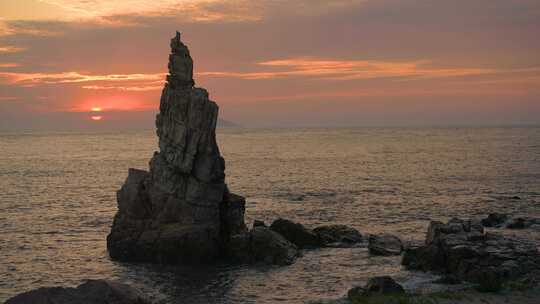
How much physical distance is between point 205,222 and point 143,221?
18.7 ft

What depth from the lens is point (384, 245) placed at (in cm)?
5169

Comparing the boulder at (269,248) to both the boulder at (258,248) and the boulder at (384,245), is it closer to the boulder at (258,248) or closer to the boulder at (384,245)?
the boulder at (258,248)

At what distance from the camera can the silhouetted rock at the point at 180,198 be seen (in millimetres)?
49781

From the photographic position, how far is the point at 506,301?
1275 inches

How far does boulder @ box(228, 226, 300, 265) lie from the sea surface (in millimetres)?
1607

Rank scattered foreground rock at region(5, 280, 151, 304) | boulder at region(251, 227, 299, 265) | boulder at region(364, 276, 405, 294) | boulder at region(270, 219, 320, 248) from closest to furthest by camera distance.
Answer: scattered foreground rock at region(5, 280, 151, 304) → boulder at region(364, 276, 405, 294) → boulder at region(251, 227, 299, 265) → boulder at region(270, 219, 320, 248)

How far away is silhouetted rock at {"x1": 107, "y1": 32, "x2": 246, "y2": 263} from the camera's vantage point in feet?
163

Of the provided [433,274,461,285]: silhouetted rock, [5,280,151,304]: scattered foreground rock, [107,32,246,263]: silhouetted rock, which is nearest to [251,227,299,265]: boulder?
[107,32,246,263]: silhouetted rock

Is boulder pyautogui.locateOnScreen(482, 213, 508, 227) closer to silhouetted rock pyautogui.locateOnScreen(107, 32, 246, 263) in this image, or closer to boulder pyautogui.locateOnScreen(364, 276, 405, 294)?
silhouetted rock pyautogui.locateOnScreen(107, 32, 246, 263)

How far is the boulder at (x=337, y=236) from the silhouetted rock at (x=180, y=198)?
833 centimetres

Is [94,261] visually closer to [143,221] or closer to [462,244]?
[143,221]

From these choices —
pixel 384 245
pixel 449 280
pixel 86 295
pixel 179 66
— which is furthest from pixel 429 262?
pixel 179 66

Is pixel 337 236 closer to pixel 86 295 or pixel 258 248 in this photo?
pixel 258 248

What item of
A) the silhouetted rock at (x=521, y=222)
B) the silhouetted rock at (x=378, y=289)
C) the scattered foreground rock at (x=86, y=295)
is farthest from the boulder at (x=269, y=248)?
the silhouetted rock at (x=521, y=222)
